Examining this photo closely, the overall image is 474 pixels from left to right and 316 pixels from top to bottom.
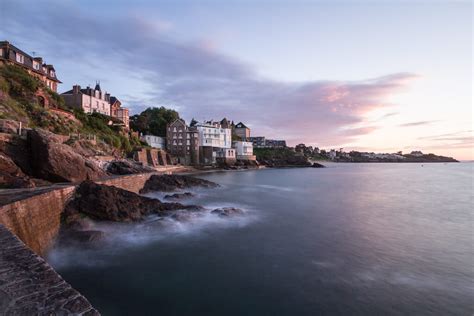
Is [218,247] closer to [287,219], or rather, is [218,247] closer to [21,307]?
[287,219]

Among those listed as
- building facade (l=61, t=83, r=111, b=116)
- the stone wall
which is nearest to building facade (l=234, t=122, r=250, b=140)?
building facade (l=61, t=83, r=111, b=116)

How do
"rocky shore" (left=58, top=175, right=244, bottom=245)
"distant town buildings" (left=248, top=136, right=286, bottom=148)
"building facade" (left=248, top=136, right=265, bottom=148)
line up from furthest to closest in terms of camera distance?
"distant town buildings" (left=248, top=136, right=286, bottom=148), "building facade" (left=248, top=136, right=265, bottom=148), "rocky shore" (left=58, top=175, right=244, bottom=245)

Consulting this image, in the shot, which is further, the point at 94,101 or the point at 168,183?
the point at 94,101

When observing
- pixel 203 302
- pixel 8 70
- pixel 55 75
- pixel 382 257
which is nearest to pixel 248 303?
pixel 203 302

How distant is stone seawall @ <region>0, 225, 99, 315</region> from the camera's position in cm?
307

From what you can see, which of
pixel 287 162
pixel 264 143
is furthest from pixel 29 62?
pixel 264 143

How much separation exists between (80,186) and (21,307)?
1149 cm

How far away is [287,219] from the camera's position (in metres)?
16.6

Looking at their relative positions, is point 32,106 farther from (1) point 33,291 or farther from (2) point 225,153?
(2) point 225,153

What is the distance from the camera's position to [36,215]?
9.10 meters

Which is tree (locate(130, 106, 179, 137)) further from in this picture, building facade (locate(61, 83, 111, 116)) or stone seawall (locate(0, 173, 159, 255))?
stone seawall (locate(0, 173, 159, 255))

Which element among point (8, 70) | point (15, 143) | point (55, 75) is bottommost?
point (15, 143)

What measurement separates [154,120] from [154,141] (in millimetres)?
11367

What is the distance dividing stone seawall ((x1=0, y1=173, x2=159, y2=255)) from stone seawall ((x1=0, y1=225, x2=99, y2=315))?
13.5 ft
